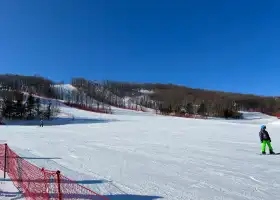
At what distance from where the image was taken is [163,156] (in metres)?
11.6

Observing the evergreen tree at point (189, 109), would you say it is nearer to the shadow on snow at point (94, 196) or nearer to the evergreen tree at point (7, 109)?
the evergreen tree at point (7, 109)

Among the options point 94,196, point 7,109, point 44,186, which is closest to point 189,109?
point 7,109

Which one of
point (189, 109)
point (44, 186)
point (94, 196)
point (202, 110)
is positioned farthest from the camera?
point (202, 110)

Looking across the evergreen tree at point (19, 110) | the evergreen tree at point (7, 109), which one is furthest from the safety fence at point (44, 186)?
the evergreen tree at point (19, 110)

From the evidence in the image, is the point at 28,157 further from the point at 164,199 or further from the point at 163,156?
the point at 164,199

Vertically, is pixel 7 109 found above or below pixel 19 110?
above

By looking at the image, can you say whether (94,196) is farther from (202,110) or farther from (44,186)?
(202,110)

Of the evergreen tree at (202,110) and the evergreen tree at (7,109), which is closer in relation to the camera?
the evergreen tree at (7,109)

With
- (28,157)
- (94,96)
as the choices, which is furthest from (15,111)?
(94,96)

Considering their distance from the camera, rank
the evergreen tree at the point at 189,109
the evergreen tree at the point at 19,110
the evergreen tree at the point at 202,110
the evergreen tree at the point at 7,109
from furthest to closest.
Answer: the evergreen tree at the point at 202,110
the evergreen tree at the point at 189,109
the evergreen tree at the point at 19,110
the evergreen tree at the point at 7,109

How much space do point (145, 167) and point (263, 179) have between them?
3.95m

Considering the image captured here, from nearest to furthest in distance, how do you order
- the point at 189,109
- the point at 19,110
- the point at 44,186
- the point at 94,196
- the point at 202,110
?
the point at 94,196 → the point at 44,186 → the point at 19,110 → the point at 189,109 → the point at 202,110

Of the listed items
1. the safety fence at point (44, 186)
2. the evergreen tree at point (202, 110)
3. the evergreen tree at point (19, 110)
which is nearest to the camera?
the safety fence at point (44, 186)

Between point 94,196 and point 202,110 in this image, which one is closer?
point 94,196
